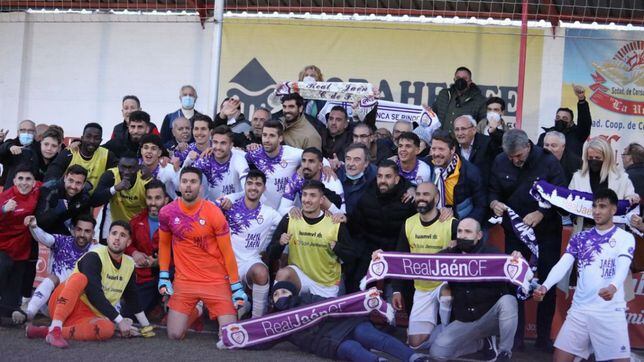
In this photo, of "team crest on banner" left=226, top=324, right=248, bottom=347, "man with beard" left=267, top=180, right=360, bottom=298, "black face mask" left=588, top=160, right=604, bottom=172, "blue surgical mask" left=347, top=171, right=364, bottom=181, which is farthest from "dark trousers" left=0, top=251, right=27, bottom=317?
"black face mask" left=588, top=160, right=604, bottom=172

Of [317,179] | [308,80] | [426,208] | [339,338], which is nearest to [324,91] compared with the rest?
[308,80]

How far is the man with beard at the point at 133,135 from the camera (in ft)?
32.7

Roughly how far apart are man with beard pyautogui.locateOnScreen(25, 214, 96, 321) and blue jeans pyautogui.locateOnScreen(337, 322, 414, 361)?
2856mm

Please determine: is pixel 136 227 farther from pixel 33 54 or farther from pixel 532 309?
pixel 33 54

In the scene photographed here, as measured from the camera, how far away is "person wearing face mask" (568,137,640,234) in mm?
8562

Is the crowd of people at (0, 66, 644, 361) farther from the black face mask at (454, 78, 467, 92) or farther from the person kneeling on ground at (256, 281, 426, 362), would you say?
the black face mask at (454, 78, 467, 92)

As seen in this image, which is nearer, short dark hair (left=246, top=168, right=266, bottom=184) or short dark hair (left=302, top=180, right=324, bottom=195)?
short dark hair (left=302, top=180, right=324, bottom=195)

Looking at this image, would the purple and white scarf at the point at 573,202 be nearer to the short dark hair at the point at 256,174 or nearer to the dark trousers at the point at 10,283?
the short dark hair at the point at 256,174

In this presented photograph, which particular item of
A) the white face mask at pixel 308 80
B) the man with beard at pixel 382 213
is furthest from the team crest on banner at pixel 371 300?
the white face mask at pixel 308 80

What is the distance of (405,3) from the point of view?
49.2 feet

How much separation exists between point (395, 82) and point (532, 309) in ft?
21.6

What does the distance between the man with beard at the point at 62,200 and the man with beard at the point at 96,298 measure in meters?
0.73

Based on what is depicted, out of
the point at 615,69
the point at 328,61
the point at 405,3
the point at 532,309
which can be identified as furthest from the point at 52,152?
the point at 615,69

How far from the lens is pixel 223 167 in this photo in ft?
31.0
